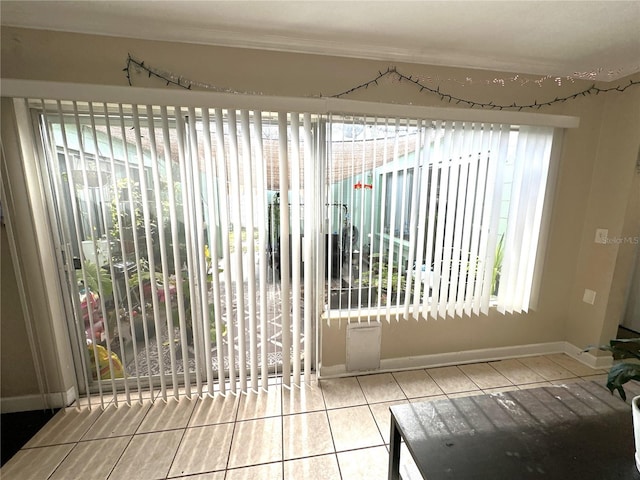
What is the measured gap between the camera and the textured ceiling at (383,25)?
132cm

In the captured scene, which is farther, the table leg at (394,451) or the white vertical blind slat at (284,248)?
the white vertical blind slat at (284,248)

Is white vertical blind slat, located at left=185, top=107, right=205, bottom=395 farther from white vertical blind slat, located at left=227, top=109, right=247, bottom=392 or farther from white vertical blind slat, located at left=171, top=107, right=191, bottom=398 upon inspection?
white vertical blind slat, located at left=227, top=109, right=247, bottom=392

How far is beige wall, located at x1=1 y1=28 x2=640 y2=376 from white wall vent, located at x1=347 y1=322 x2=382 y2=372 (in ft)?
0.26

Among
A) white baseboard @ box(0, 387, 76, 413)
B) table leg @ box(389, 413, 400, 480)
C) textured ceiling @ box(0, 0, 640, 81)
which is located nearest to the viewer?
table leg @ box(389, 413, 400, 480)

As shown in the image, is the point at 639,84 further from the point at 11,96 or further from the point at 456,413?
the point at 11,96

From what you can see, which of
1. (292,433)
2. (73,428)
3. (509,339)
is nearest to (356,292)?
(292,433)

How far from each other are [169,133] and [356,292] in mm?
1596

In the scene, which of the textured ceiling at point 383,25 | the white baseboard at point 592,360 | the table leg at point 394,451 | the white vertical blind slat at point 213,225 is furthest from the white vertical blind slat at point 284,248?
the white baseboard at point 592,360

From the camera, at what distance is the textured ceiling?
4.34 ft

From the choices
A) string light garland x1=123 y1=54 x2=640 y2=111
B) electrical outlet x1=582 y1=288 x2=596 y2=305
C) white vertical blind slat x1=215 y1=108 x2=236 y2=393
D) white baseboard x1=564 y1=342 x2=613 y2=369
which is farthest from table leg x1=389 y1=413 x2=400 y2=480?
electrical outlet x1=582 y1=288 x2=596 y2=305

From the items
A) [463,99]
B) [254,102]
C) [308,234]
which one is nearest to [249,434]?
[308,234]

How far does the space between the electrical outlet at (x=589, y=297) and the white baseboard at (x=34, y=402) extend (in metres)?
4.06

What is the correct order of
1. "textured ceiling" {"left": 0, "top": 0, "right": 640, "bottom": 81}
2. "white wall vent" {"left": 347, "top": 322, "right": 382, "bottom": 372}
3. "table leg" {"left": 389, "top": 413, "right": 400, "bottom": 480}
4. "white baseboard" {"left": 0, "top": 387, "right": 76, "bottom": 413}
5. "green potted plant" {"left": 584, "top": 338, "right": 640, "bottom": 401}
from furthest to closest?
"white wall vent" {"left": 347, "top": 322, "right": 382, "bottom": 372} → "white baseboard" {"left": 0, "top": 387, "right": 76, "bottom": 413} → "textured ceiling" {"left": 0, "top": 0, "right": 640, "bottom": 81} → "table leg" {"left": 389, "top": 413, "right": 400, "bottom": 480} → "green potted plant" {"left": 584, "top": 338, "right": 640, "bottom": 401}

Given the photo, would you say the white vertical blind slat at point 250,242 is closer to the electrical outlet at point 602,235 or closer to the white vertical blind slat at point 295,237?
the white vertical blind slat at point 295,237
